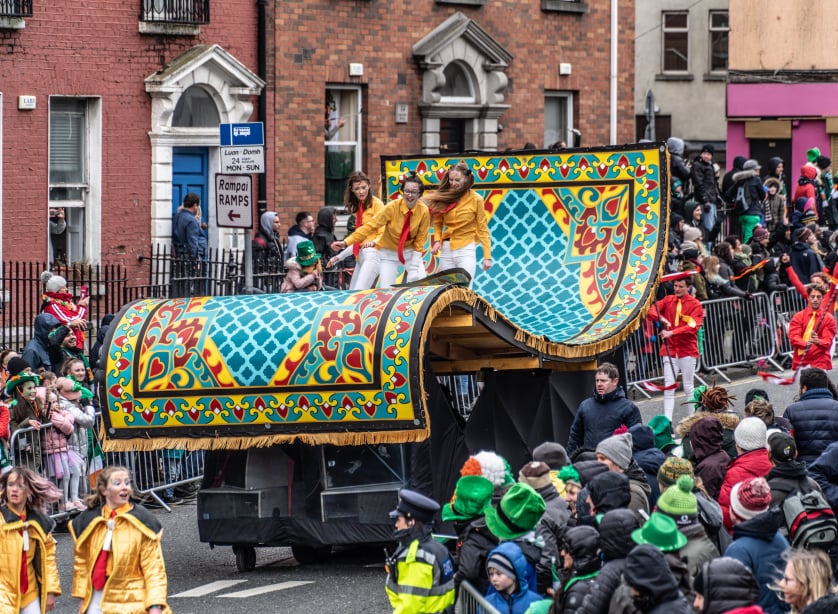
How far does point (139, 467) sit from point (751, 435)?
23.8 ft

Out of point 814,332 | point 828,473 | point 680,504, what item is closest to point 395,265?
point 814,332

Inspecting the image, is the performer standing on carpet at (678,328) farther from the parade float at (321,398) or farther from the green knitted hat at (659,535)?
the green knitted hat at (659,535)

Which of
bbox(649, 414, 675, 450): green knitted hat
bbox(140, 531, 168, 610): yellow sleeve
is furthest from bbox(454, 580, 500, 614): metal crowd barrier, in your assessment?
bbox(649, 414, 675, 450): green knitted hat

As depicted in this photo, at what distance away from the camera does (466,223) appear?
17.2 meters

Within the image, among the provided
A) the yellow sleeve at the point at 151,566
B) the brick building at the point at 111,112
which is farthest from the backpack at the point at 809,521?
the brick building at the point at 111,112

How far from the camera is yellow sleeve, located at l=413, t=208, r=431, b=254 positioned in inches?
651

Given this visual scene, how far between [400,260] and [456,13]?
14.3m

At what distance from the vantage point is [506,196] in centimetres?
1908

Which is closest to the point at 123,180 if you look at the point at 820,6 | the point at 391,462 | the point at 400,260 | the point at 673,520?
the point at 400,260

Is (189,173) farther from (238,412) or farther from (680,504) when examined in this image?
(680,504)

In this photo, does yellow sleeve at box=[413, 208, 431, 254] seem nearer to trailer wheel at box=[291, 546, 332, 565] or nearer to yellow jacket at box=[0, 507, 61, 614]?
trailer wheel at box=[291, 546, 332, 565]

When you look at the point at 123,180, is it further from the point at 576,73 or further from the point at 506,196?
the point at 576,73

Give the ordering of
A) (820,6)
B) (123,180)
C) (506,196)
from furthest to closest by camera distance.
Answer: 1. (820,6)
2. (123,180)
3. (506,196)

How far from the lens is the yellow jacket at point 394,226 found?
16484 mm
